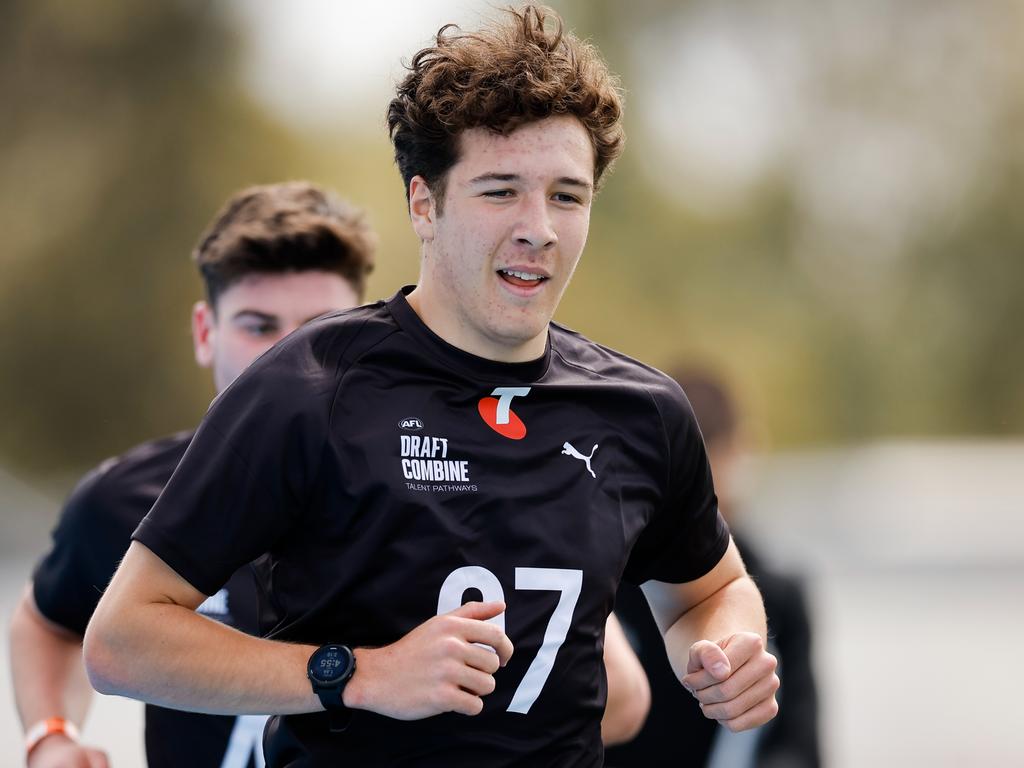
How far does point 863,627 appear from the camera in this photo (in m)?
13.6

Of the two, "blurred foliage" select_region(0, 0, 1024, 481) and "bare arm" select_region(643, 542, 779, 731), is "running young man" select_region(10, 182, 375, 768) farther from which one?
"blurred foliage" select_region(0, 0, 1024, 481)

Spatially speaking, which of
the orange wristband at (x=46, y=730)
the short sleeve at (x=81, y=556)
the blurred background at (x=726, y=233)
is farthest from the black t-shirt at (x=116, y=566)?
the blurred background at (x=726, y=233)

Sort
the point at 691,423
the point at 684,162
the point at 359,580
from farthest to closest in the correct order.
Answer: the point at 684,162 < the point at 691,423 < the point at 359,580

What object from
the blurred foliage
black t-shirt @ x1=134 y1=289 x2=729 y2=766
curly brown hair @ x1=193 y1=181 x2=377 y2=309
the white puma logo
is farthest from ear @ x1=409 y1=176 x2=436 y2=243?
the blurred foliage

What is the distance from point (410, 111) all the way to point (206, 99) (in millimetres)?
19921

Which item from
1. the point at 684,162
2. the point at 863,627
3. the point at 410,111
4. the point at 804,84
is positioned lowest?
the point at 863,627

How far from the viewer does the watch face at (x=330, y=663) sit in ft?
8.11

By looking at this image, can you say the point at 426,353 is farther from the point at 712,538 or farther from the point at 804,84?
the point at 804,84

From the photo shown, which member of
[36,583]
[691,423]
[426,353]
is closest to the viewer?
[426,353]

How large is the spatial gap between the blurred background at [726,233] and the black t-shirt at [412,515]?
10519 millimetres

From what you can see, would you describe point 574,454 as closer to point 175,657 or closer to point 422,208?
point 422,208

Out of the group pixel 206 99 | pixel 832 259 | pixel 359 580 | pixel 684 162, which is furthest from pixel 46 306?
pixel 359 580

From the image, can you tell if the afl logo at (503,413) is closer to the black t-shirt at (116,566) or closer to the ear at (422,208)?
the ear at (422,208)

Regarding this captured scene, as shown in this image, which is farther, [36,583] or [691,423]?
[36,583]
